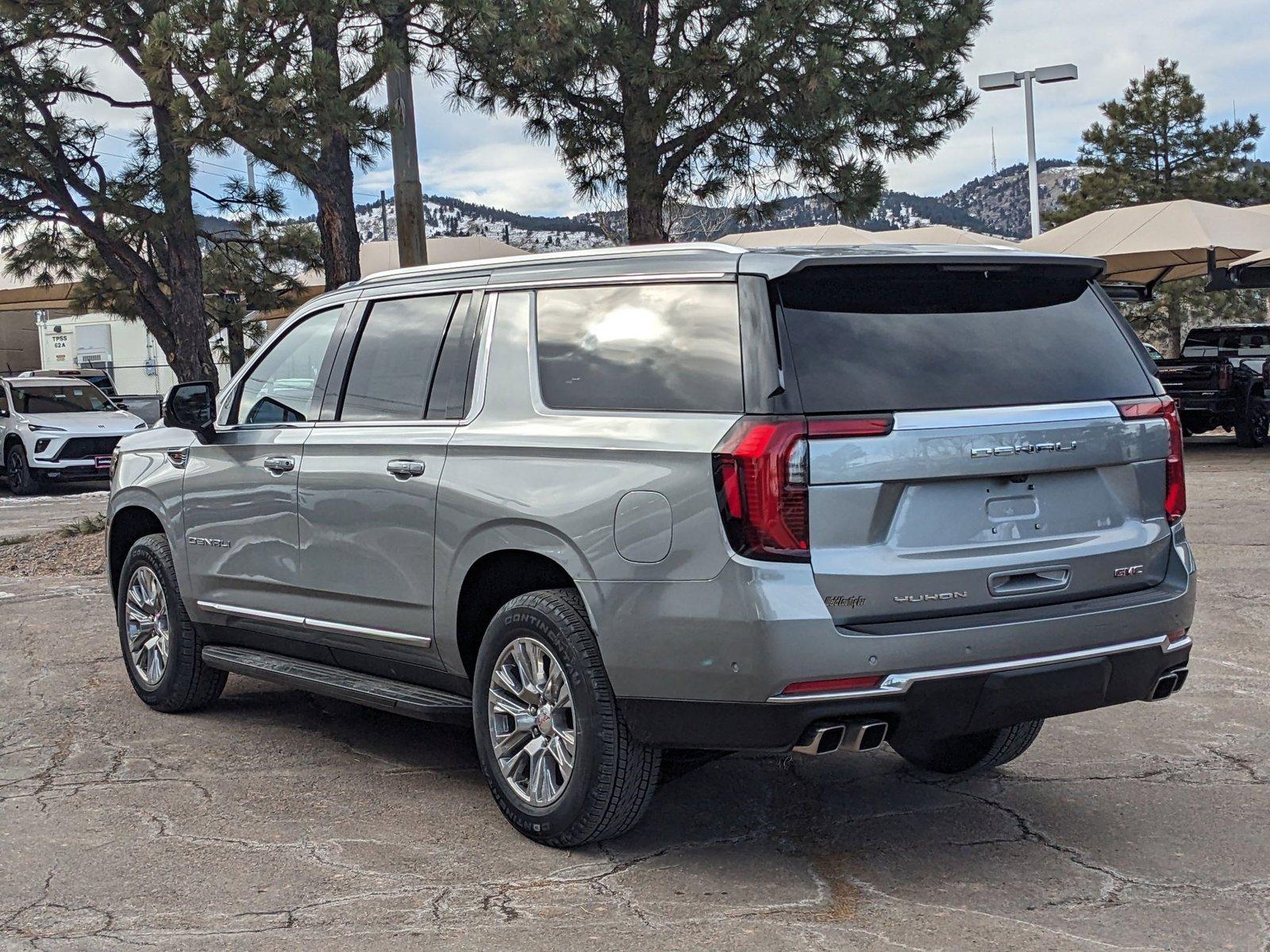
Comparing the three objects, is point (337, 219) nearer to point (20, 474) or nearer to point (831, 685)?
point (831, 685)

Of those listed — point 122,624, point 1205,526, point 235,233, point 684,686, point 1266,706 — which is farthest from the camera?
point 235,233

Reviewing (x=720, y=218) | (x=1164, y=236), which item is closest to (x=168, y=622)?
(x=720, y=218)

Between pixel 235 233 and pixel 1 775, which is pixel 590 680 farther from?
pixel 235 233

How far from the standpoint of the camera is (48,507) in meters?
20.0

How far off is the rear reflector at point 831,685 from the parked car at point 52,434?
1950 centimetres

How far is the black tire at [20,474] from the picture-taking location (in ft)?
73.4

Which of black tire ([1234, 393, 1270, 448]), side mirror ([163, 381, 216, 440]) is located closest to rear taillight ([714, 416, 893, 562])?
side mirror ([163, 381, 216, 440])

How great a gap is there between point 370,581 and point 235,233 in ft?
45.5

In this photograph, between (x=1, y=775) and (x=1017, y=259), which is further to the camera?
(x=1, y=775)

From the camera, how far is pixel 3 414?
23.1m

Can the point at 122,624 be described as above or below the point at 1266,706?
above

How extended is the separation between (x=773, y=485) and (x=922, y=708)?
29.7 inches

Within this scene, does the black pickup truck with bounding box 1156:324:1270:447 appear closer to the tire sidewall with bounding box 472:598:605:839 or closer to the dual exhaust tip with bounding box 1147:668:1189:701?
the dual exhaust tip with bounding box 1147:668:1189:701

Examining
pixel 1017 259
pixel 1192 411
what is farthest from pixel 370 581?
pixel 1192 411
